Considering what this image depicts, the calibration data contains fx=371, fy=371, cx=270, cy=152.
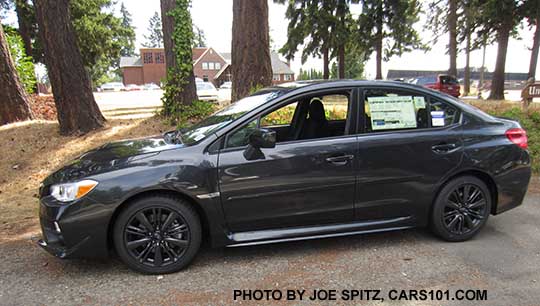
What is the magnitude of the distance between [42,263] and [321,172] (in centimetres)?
269

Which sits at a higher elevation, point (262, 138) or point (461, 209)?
point (262, 138)

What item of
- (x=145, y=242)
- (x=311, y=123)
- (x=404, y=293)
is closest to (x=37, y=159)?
(x=145, y=242)

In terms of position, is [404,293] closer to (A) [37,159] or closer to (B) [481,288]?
(B) [481,288]

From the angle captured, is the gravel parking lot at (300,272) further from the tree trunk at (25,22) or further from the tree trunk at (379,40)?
the tree trunk at (379,40)

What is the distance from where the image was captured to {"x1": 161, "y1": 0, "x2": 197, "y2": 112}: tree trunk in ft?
27.4

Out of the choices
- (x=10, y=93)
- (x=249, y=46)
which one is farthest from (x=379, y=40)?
(x=10, y=93)

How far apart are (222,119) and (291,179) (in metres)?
0.98

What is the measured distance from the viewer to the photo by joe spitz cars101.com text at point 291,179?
3.03m

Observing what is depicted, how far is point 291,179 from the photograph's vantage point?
326cm

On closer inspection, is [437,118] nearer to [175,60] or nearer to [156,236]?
[156,236]

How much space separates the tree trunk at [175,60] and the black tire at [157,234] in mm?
5886

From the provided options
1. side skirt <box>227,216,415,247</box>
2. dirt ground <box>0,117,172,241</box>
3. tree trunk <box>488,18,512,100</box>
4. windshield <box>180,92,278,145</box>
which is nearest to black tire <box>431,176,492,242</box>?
side skirt <box>227,216,415,247</box>

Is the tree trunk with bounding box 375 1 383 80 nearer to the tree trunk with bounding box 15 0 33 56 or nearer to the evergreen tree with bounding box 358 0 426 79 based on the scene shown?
the evergreen tree with bounding box 358 0 426 79

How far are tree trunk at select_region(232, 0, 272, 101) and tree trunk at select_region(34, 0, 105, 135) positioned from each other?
3.35 meters
